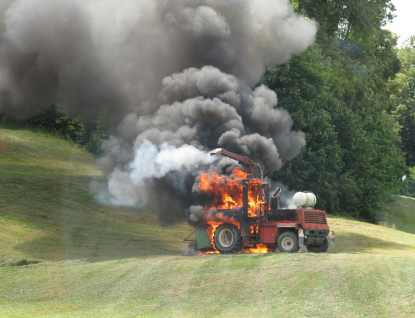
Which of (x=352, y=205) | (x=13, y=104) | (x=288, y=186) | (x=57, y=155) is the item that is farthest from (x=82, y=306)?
(x=352, y=205)

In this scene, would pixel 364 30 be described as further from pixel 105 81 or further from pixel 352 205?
pixel 105 81

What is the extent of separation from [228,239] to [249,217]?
1.19m

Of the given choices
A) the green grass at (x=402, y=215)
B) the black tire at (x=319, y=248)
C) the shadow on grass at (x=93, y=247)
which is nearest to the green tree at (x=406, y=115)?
the green grass at (x=402, y=215)

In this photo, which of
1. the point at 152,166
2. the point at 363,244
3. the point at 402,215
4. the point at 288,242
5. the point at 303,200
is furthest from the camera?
the point at 402,215

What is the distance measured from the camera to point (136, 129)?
1071 inches

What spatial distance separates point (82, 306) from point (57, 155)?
34.9 meters

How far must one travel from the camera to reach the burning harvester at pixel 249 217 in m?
22.1

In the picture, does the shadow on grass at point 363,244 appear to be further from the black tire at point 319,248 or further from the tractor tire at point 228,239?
the tractor tire at point 228,239

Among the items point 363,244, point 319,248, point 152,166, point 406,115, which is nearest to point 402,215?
point 406,115

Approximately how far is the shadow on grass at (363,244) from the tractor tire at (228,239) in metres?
9.22

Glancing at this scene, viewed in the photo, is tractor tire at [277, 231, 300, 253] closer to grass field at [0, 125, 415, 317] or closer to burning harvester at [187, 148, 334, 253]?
burning harvester at [187, 148, 334, 253]

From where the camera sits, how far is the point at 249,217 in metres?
22.5

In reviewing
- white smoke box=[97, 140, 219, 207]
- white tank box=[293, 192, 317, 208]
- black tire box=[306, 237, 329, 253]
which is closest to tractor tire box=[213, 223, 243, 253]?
white tank box=[293, 192, 317, 208]

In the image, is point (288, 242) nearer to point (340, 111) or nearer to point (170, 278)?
point (170, 278)
